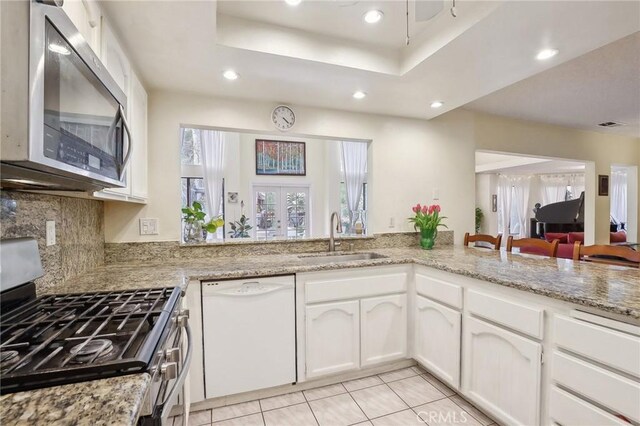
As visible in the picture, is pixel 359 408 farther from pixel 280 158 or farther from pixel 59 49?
pixel 280 158

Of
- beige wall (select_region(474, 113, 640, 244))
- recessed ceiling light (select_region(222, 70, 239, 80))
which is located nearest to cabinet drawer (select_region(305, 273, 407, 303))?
recessed ceiling light (select_region(222, 70, 239, 80))

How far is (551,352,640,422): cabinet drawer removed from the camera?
1016mm

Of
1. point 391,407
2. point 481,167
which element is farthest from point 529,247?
point 481,167

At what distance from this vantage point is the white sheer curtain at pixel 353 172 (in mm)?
5934

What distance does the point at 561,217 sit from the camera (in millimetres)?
7023

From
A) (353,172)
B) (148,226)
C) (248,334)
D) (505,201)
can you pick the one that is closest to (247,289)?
(248,334)

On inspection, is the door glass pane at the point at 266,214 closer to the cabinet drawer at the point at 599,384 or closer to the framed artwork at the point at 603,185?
the cabinet drawer at the point at 599,384

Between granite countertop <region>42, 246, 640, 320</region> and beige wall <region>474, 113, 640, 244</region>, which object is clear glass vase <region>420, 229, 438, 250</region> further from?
beige wall <region>474, 113, 640, 244</region>

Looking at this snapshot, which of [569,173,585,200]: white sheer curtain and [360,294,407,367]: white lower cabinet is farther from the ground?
[569,173,585,200]: white sheer curtain

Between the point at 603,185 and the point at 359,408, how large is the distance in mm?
4882

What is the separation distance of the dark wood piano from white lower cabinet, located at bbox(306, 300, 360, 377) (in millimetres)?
7155

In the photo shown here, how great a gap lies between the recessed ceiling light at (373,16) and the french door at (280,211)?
4.31 m

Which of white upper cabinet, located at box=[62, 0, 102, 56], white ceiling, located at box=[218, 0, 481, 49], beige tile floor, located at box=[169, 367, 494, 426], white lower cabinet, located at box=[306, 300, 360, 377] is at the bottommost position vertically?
beige tile floor, located at box=[169, 367, 494, 426]

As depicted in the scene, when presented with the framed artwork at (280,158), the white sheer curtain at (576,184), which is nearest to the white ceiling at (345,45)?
the framed artwork at (280,158)
